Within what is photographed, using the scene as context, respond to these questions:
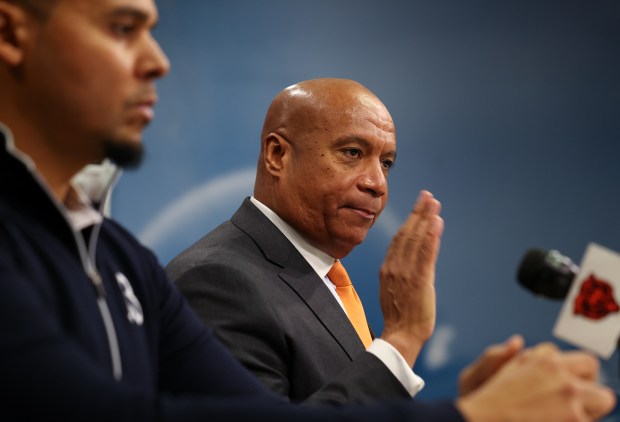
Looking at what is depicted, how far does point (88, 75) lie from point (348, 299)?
1267 mm

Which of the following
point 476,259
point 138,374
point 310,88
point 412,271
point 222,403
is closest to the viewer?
point 222,403

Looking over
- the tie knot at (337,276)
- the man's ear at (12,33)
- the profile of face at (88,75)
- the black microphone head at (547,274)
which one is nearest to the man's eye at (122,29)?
the profile of face at (88,75)

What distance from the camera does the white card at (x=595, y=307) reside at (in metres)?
1.02

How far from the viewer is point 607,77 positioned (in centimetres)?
343

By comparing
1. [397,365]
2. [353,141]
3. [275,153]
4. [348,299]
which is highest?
[353,141]

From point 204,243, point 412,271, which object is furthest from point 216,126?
point 412,271

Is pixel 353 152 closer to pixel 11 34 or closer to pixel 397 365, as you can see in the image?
pixel 397 365

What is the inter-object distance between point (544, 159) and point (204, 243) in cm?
189

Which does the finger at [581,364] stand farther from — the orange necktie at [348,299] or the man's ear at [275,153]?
the man's ear at [275,153]

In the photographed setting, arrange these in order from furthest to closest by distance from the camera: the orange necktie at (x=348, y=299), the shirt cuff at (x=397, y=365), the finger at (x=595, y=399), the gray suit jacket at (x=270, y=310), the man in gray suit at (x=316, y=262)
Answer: the orange necktie at (x=348, y=299) < the gray suit jacket at (x=270, y=310) < the man in gray suit at (x=316, y=262) < the shirt cuff at (x=397, y=365) < the finger at (x=595, y=399)

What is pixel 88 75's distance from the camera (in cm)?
102

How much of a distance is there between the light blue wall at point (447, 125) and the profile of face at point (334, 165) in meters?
1.12

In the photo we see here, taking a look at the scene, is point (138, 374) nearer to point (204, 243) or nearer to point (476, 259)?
point (204, 243)

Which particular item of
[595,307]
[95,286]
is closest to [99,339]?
[95,286]
